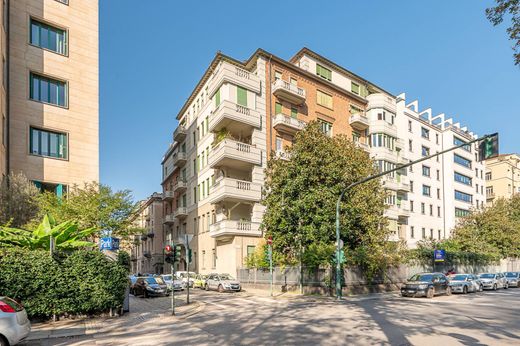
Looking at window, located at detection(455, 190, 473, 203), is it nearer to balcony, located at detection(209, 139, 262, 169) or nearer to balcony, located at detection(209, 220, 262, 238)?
balcony, located at detection(209, 139, 262, 169)

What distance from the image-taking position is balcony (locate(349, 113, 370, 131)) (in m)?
45.0

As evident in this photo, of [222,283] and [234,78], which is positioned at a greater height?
[234,78]

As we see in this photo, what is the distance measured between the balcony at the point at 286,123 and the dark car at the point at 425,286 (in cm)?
1755

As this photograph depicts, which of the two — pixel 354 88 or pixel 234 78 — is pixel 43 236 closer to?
pixel 234 78

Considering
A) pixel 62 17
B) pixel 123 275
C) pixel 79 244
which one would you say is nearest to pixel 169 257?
pixel 123 275

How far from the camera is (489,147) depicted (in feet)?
49.3

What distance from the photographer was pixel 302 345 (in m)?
10.2

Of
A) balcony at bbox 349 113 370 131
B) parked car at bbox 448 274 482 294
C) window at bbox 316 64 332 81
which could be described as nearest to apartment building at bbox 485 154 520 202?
balcony at bbox 349 113 370 131

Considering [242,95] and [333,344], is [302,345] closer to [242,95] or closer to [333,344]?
[333,344]

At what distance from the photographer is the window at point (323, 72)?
4328cm

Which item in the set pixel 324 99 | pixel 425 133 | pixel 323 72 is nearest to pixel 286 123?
pixel 324 99

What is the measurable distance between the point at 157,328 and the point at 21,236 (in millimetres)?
6623

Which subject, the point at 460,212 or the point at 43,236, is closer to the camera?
the point at 43,236

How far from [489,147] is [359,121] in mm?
30396
